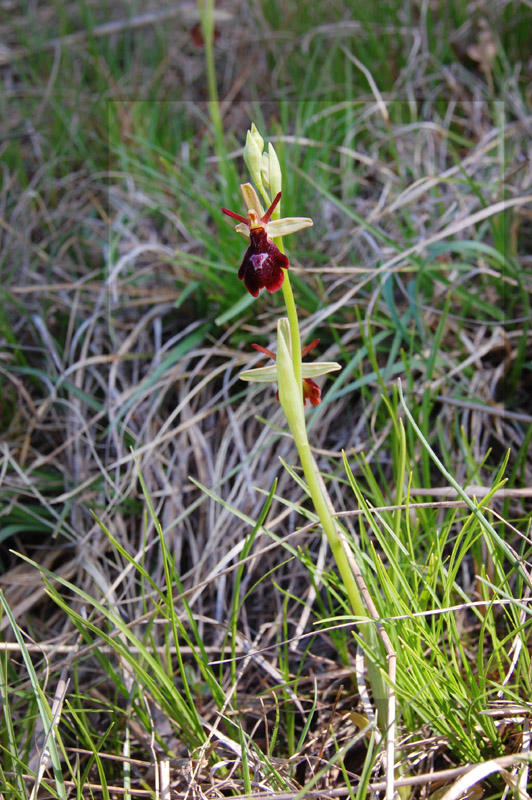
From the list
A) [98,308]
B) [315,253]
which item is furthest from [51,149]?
[315,253]

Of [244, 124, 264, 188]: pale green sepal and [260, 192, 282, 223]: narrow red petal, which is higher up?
[244, 124, 264, 188]: pale green sepal

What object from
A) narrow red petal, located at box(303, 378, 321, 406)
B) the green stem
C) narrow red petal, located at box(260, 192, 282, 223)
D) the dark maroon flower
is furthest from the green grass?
narrow red petal, located at box(260, 192, 282, 223)

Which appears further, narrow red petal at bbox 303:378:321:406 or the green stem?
narrow red petal at bbox 303:378:321:406

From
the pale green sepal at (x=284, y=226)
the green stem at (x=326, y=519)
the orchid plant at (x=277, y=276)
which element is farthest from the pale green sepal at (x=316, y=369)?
the pale green sepal at (x=284, y=226)

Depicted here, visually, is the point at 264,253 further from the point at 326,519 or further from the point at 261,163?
the point at 326,519

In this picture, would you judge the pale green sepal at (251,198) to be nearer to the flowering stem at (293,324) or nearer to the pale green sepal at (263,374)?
the flowering stem at (293,324)

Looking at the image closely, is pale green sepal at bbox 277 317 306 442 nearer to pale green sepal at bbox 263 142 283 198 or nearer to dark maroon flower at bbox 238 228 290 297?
dark maroon flower at bbox 238 228 290 297

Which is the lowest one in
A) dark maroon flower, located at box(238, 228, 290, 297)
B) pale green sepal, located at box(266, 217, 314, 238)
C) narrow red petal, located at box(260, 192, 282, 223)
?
dark maroon flower, located at box(238, 228, 290, 297)

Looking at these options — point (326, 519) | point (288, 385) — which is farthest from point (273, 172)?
point (326, 519)
